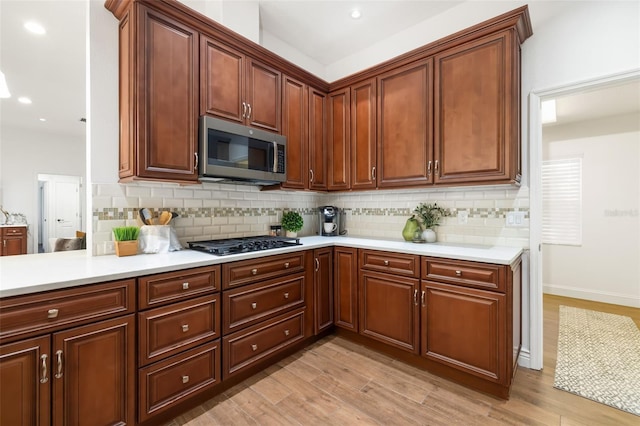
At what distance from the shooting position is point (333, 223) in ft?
10.7

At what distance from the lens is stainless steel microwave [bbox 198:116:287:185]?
2.04 m

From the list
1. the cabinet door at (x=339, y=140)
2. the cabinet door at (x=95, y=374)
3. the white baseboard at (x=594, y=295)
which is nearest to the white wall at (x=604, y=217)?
the white baseboard at (x=594, y=295)

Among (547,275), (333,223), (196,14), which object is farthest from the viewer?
(547,275)

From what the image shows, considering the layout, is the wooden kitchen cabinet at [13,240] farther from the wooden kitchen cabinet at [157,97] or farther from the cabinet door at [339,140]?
the cabinet door at [339,140]

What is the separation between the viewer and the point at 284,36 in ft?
9.89

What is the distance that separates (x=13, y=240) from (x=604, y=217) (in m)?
10.1

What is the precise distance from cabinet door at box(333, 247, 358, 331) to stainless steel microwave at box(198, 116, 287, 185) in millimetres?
910

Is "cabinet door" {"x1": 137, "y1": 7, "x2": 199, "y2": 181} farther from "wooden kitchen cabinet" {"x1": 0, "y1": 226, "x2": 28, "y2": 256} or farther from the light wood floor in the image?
"wooden kitchen cabinet" {"x1": 0, "y1": 226, "x2": 28, "y2": 256}

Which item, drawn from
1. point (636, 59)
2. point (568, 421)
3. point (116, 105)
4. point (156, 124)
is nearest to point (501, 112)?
point (636, 59)

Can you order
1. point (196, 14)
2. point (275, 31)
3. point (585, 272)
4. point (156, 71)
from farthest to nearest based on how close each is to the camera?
1. point (585, 272)
2. point (275, 31)
3. point (196, 14)
4. point (156, 71)

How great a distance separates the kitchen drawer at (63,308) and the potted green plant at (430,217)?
7.59 feet

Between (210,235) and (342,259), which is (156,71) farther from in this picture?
(342,259)

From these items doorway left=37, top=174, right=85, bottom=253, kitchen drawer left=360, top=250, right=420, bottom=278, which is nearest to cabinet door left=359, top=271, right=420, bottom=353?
kitchen drawer left=360, top=250, right=420, bottom=278

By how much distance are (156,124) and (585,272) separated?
5.43 metres
